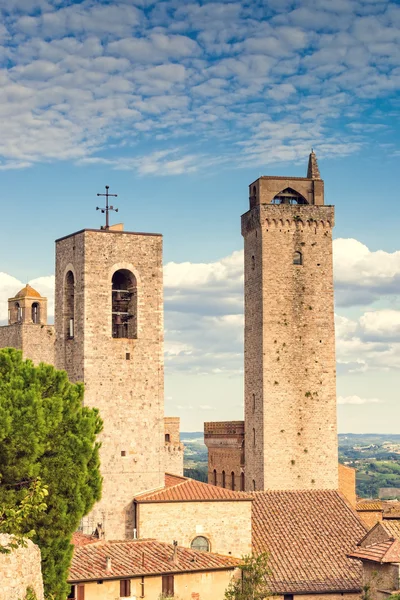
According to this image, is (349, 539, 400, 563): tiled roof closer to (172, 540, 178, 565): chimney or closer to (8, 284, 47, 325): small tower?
(172, 540, 178, 565): chimney

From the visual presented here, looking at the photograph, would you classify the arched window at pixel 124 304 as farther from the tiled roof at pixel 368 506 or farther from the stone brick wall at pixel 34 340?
the stone brick wall at pixel 34 340

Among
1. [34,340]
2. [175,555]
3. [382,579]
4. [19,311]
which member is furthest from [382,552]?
[19,311]

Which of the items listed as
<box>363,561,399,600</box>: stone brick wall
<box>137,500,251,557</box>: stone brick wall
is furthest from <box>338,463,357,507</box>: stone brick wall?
<box>363,561,399,600</box>: stone brick wall

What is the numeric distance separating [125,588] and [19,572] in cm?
863

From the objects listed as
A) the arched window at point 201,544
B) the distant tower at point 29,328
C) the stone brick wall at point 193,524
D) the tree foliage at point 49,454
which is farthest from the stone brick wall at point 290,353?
the tree foliage at point 49,454

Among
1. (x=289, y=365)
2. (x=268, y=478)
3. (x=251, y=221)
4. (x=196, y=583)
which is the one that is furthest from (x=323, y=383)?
(x=196, y=583)

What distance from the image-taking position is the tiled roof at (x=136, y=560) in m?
30.5

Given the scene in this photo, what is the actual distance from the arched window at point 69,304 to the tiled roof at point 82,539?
6868 millimetres

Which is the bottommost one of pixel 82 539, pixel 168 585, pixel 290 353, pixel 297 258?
pixel 168 585

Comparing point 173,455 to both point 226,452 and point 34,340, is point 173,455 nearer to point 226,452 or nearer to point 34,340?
point 226,452

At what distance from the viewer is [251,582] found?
31266mm

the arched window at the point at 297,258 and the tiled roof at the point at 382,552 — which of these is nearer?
the tiled roof at the point at 382,552

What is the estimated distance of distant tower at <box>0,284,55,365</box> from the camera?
191 ft

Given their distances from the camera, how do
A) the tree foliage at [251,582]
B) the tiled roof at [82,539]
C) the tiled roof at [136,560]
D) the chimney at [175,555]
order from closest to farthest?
the tiled roof at [136,560] < the tree foliage at [251,582] < the chimney at [175,555] < the tiled roof at [82,539]
